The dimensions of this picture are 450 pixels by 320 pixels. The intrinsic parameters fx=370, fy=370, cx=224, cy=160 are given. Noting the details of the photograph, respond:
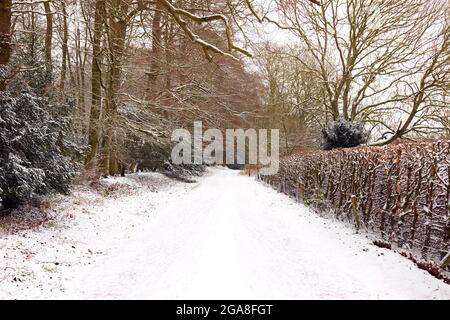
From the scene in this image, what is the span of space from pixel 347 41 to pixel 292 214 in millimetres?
10261

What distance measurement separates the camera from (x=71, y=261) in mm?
5648

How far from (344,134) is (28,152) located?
11122 millimetres

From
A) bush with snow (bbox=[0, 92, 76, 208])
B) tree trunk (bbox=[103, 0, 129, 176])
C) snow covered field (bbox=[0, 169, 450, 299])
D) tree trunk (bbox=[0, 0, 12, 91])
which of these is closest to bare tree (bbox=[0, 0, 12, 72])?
tree trunk (bbox=[0, 0, 12, 91])

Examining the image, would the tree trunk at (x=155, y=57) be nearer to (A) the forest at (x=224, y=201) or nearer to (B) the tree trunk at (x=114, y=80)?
(A) the forest at (x=224, y=201)

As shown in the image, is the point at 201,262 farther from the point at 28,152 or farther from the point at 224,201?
the point at 224,201

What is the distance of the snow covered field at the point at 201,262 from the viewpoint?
14.4 feet

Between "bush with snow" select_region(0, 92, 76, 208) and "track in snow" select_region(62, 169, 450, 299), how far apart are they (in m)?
2.43

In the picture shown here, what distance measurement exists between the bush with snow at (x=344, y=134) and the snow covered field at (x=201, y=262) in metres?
6.18

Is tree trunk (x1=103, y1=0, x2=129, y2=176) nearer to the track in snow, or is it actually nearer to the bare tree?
the bare tree

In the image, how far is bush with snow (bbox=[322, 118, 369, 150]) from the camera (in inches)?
573

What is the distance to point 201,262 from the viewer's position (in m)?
5.41
